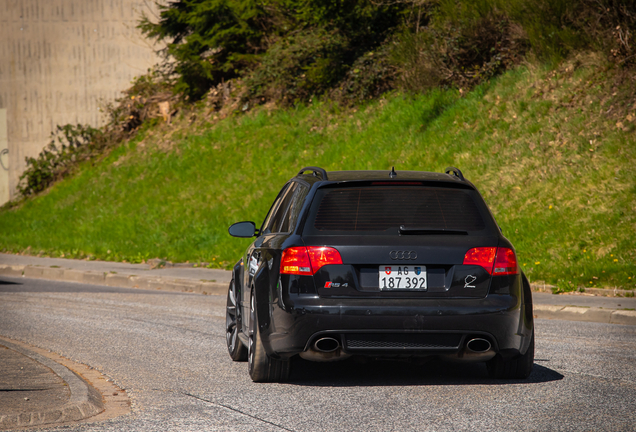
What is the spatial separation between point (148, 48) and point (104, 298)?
2135 cm

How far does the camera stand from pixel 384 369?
7.04 metres

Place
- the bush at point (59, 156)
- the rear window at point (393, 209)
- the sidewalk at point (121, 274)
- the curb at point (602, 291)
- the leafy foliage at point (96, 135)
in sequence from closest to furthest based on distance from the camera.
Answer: the rear window at point (393, 209), the curb at point (602, 291), the sidewalk at point (121, 274), the leafy foliage at point (96, 135), the bush at point (59, 156)

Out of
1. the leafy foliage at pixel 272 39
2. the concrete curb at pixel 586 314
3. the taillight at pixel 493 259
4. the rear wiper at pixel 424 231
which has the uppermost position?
the leafy foliage at pixel 272 39

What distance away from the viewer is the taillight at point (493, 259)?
229 inches

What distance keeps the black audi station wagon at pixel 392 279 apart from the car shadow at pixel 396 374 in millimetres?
499

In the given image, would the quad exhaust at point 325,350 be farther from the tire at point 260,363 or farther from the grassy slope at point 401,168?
the grassy slope at point 401,168

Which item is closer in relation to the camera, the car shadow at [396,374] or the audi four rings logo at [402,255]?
the audi four rings logo at [402,255]

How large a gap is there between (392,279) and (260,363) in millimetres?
1314

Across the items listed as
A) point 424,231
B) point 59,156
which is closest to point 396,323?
point 424,231

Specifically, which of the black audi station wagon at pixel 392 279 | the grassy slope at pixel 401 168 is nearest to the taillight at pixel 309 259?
the black audi station wagon at pixel 392 279

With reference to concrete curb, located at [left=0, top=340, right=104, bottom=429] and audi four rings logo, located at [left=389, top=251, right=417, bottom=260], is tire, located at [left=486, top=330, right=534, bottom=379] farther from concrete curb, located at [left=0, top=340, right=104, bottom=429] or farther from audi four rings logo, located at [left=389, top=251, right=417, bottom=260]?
concrete curb, located at [left=0, top=340, right=104, bottom=429]

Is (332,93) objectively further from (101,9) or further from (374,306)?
(374,306)

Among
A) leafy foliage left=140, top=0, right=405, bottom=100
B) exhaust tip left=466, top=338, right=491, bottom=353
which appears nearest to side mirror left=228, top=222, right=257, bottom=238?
exhaust tip left=466, top=338, right=491, bottom=353

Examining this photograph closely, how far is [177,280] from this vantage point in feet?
49.8
